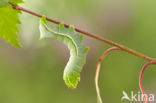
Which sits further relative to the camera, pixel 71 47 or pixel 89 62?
pixel 89 62

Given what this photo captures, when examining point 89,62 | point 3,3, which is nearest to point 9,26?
point 3,3

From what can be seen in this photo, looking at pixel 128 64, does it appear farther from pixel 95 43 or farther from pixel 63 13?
pixel 63 13

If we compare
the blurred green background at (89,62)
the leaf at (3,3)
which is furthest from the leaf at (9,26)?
the blurred green background at (89,62)

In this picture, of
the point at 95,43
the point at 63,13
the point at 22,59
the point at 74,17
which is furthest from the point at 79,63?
the point at 63,13

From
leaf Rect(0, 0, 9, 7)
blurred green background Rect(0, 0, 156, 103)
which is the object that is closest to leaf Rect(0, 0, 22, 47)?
→ leaf Rect(0, 0, 9, 7)

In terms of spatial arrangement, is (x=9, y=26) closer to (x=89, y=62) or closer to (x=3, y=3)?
(x=3, y=3)

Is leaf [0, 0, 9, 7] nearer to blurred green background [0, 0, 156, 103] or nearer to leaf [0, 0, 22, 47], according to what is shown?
leaf [0, 0, 22, 47]

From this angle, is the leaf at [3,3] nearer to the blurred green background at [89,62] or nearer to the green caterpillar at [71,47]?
the green caterpillar at [71,47]

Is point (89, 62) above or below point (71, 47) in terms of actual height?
below
